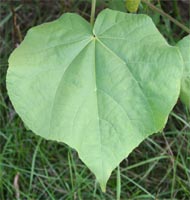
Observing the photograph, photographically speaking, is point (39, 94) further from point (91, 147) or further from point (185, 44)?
point (185, 44)

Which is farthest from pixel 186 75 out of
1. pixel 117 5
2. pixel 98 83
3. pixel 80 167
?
pixel 80 167

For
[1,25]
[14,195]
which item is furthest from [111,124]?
[1,25]

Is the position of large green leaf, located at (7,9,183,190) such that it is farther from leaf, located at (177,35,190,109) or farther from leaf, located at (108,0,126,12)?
leaf, located at (108,0,126,12)

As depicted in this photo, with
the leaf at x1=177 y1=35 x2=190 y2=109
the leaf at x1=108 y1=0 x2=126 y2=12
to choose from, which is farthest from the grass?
the leaf at x1=177 y1=35 x2=190 y2=109

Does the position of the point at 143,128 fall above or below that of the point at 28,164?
above

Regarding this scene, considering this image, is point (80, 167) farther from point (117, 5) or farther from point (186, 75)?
point (186, 75)

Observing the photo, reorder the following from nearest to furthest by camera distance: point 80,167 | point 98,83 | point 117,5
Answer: point 98,83 < point 117,5 < point 80,167
